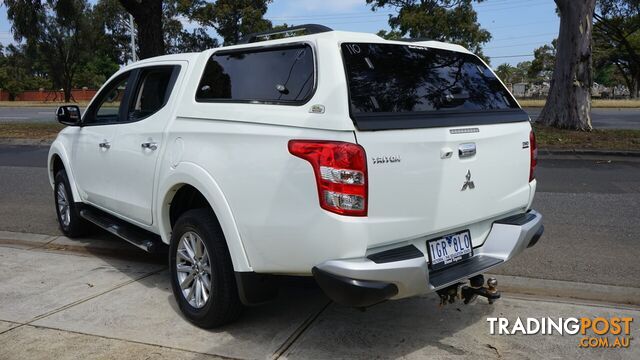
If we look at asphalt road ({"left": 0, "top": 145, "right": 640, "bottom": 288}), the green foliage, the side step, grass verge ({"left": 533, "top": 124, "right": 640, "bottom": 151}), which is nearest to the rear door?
asphalt road ({"left": 0, "top": 145, "right": 640, "bottom": 288})

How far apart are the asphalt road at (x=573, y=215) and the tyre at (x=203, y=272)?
256 cm

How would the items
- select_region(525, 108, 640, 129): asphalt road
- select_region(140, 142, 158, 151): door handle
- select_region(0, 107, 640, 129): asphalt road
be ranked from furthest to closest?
select_region(0, 107, 640, 129): asphalt road
select_region(525, 108, 640, 129): asphalt road
select_region(140, 142, 158, 151): door handle

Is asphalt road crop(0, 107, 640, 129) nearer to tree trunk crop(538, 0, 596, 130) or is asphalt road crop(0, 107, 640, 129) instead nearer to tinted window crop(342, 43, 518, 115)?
tree trunk crop(538, 0, 596, 130)

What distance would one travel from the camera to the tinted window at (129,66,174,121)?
4.48 meters

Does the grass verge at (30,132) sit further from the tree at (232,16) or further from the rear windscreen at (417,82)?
the tree at (232,16)

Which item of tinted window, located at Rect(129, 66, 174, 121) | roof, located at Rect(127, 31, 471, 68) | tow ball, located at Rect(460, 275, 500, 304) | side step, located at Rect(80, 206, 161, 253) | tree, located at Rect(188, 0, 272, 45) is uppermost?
tree, located at Rect(188, 0, 272, 45)

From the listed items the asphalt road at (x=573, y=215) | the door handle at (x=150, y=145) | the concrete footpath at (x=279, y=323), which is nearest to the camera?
the concrete footpath at (x=279, y=323)

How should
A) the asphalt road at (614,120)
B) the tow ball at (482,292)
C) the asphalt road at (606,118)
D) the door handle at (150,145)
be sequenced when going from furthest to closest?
the asphalt road at (606,118)
the asphalt road at (614,120)
the door handle at (150,145)
the tow ball at (482,292)

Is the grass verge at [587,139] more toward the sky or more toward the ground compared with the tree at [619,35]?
more toward the ground

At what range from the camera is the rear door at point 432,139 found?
10.2 ft

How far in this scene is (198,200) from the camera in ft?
13.7

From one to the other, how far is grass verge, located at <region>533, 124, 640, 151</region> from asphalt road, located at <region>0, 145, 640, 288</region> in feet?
2.31

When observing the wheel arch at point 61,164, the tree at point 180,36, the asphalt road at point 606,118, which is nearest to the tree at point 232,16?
the tree at point 180,36

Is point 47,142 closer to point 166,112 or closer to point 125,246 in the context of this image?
point 125,246
